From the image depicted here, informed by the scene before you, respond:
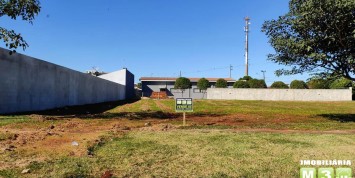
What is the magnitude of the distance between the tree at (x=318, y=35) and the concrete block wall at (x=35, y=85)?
46.6 ft

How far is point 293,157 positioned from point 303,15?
9.13 m

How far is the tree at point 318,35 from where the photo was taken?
45.3ft

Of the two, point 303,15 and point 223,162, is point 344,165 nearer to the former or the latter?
point 223,162

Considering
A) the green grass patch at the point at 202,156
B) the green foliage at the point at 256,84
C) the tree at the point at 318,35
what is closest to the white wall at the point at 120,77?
the green foliage at the point at 256,84

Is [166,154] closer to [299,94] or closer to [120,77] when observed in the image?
[299,94]

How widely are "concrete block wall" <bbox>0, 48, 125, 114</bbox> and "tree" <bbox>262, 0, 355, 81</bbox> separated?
1420 centimetres

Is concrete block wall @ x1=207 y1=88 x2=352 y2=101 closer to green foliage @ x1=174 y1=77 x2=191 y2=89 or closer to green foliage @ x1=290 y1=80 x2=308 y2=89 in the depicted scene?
green foliage @ x1=290 y1=80 x2=308 y2=89

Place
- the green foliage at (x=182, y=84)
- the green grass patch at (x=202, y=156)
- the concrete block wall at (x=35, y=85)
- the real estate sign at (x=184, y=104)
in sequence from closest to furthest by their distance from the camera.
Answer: the green grass patch at (x=202, y=156) → the real estate sign at (x=184, y=104) → the concrete block wall at (x=35, y=85) → the green foliage at (x=182, y=84)

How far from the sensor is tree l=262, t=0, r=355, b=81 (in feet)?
45.3

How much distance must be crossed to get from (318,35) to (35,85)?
17256mm

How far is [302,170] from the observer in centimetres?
590

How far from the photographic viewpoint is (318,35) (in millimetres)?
15219

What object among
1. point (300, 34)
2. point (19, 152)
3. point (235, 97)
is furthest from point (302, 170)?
point (235, 97)

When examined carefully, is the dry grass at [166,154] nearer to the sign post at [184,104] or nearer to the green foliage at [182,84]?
the sign post at [184,104]
